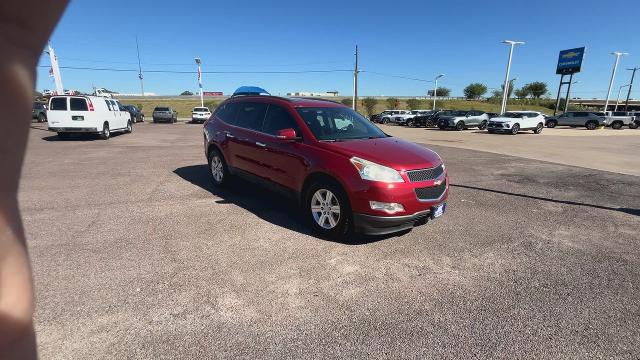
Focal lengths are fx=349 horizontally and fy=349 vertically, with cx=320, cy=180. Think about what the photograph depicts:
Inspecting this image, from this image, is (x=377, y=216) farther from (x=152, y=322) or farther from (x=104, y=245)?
(x=104, y=245)

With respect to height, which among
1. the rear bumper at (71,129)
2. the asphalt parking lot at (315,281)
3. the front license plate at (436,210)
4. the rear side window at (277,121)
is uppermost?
the rear side window at (277,121)

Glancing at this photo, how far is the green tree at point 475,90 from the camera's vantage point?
338ft

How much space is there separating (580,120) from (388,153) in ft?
128

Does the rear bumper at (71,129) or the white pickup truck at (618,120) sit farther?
the white pickup truck at (618,120)

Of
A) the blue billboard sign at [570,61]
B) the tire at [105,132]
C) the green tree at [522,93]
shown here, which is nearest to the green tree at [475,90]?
the green tree at [522,93]

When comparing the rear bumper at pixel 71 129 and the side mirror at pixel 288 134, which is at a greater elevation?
the side mirror at pixel 288 134

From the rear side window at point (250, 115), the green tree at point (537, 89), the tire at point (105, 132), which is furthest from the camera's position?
the green tree at point (537, 89)

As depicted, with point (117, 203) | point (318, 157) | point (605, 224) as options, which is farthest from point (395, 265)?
point (117, 203)

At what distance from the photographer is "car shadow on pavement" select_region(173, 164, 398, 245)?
4.72m

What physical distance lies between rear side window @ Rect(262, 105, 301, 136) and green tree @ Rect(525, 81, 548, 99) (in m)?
119

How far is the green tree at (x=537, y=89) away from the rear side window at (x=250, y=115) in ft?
390

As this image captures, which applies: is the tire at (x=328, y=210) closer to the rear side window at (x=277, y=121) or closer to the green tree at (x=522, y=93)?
the rear side window at (x=277, y=121)

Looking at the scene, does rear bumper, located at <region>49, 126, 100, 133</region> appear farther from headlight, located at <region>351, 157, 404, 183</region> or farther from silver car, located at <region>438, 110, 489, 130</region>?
silver car, located at <region>438, 110, 489, 130</region>

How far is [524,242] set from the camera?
463 centimetres
